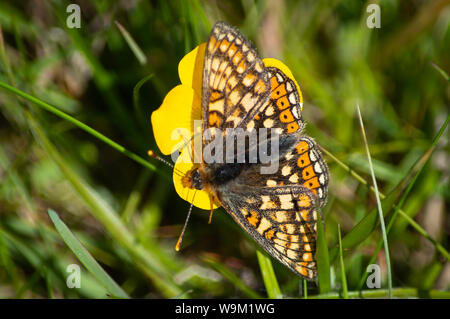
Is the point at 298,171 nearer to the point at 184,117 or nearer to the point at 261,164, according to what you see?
the point at 261,164

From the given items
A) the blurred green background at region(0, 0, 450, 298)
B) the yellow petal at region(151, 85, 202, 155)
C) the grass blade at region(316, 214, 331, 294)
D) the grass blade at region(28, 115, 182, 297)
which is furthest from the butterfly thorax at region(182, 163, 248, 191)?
the grass blade at region(28, 115, 182, 297)

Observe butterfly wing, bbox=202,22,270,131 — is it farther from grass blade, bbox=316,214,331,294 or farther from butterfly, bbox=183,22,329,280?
grass blade, bbox=316,214,331,294

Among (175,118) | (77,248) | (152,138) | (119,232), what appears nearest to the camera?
(77,248)

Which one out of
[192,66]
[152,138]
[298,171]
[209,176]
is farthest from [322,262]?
[152,138]

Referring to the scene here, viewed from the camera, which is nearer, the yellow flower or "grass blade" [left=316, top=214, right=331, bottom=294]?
"grass blade" [left=316, top=214, right=331, bottom=294]

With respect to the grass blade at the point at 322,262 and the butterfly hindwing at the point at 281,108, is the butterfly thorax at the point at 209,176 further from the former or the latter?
the grass blade at the point at 322,262

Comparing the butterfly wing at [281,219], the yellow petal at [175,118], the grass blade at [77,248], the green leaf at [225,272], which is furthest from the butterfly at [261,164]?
the grass blade at [77,248]
